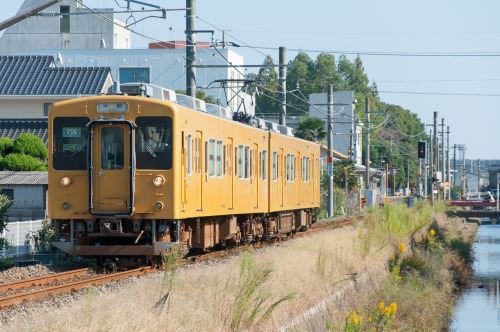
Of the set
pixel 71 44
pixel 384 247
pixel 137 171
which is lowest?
pixel 384 247

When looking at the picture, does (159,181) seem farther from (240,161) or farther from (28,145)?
(28,145)

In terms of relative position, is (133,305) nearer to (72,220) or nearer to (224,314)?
(224,314)

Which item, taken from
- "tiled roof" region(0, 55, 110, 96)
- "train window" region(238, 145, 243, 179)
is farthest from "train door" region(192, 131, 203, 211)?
"tiled roof" region(0, 55, 110, 96)

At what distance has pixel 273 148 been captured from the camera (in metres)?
22.7

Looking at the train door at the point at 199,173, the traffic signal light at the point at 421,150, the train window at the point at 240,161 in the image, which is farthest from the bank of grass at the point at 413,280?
the traffic signal light at the point at 421,150

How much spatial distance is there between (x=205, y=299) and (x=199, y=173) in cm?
611

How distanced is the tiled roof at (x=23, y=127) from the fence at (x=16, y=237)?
41.9 ft

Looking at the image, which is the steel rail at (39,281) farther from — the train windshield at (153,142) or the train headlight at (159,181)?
the train windshield at (153,142)

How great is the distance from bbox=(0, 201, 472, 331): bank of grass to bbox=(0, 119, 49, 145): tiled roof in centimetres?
1563

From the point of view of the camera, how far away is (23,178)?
2475 centimetres

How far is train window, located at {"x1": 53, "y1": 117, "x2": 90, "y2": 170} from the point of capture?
14.6 meters

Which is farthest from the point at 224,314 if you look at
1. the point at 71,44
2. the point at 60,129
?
the point at 71,44

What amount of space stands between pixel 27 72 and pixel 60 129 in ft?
81.0

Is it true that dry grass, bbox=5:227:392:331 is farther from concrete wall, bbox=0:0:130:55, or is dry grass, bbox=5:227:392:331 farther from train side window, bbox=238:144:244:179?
concrete wall, bbox=0:0:130:55
